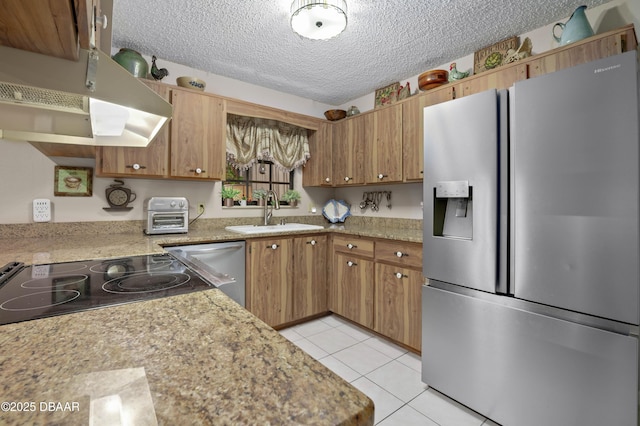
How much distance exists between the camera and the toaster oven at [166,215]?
7.64 feet

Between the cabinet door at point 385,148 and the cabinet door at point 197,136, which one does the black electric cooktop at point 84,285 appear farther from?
the cabinet door at point 385,148

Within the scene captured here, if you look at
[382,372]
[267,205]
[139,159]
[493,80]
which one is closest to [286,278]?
[267,205]

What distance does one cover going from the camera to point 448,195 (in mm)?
1669

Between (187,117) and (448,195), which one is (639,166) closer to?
(448,195)

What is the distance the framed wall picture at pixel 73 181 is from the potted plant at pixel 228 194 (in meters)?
1.05

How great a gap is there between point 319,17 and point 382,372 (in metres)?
2.36

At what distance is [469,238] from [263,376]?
1496mm

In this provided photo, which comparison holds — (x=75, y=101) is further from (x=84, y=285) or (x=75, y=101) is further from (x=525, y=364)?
(x=525, y=364)

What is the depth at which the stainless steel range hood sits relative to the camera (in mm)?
798

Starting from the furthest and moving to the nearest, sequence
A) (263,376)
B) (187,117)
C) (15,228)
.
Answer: (187,117), (15,228), (263,376)

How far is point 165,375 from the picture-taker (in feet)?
1.44

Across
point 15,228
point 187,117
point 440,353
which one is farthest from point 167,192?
point 440,353

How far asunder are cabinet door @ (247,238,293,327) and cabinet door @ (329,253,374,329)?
1.55 feet

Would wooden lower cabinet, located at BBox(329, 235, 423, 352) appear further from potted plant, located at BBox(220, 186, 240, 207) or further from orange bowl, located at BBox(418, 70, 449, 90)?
orange bowl, located at BBox(418, 70, 449, 90)
